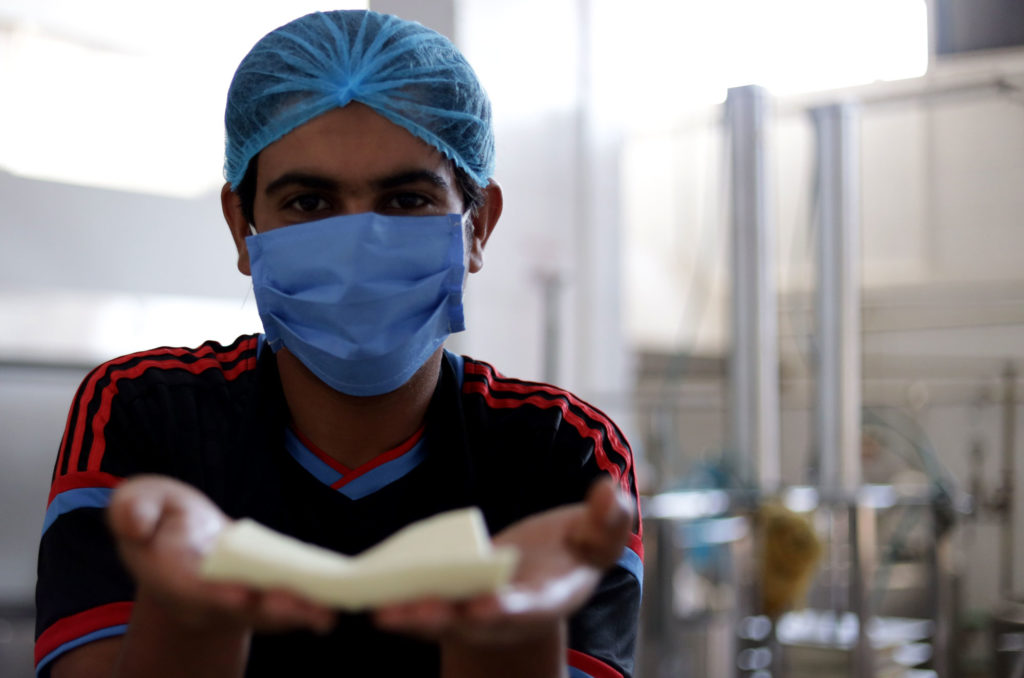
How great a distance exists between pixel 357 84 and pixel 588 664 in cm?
59

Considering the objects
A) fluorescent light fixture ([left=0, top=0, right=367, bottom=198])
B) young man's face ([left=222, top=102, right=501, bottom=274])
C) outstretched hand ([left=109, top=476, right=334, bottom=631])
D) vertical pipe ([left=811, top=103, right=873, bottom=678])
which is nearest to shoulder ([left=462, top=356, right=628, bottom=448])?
young man's face ([left=222, top=102, right=501, bottom=274])

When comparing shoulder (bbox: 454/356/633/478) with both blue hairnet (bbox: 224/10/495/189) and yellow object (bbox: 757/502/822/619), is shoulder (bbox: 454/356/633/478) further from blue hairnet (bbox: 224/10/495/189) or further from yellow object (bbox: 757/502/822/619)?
yellow object (bbox: 757/502/822/619)

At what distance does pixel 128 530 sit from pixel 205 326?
1.13m

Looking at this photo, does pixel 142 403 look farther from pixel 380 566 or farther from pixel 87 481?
pixel 380 566

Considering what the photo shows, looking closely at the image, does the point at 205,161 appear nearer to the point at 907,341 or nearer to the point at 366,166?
the point at 366,166

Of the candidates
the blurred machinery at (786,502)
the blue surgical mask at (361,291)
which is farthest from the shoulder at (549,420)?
the blurred machinery at (786,502)

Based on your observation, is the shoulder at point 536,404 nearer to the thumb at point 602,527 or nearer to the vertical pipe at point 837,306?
the thumb at point 602,527

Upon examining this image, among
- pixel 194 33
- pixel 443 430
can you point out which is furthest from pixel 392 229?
pixel 194 33

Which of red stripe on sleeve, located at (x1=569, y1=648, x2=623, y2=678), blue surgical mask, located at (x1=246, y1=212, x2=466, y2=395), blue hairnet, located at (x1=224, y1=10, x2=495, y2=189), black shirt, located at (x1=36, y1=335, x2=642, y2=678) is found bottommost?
red stripe on sleeve, located at (x1=569, y1=648, x2=623, y2=678)

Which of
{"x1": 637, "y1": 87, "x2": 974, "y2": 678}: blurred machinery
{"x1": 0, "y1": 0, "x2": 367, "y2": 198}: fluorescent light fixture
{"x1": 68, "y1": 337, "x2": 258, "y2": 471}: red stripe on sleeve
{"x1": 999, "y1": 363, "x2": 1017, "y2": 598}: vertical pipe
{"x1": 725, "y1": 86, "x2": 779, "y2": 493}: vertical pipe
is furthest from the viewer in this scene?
{"x1": 999, "y1": 363, "x2": 1017, "y2": 598}: vertical pipe

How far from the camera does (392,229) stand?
3.09 feet

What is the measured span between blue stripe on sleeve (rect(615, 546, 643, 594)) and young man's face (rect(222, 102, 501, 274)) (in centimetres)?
39

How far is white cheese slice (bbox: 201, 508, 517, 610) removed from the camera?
1.83 ft

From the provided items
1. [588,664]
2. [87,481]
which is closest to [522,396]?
[588,664]
